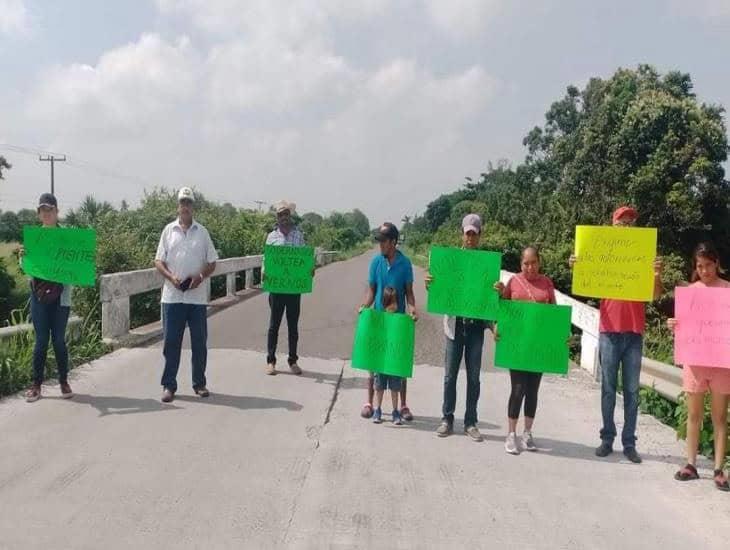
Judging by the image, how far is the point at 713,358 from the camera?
5.03 m

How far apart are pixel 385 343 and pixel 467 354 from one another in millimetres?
744


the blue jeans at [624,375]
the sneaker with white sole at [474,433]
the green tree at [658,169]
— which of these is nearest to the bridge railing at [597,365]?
the blue jeans at [624,375]

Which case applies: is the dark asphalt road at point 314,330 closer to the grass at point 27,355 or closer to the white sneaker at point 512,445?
the grass at point 27,355

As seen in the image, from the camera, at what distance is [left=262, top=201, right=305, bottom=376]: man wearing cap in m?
8.14

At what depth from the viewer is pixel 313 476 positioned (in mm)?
4852

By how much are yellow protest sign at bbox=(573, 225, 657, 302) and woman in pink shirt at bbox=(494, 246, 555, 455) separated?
0.30 meters

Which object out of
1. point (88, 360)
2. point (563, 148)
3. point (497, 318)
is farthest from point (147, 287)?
point (563, 148)

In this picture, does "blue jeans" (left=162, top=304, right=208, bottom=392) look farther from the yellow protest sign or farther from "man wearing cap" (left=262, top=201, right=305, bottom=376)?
the yellow protest sign

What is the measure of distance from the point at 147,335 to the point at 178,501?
251 inches

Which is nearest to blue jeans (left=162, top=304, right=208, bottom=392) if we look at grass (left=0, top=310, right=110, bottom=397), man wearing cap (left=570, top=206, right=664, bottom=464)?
grass (left=0, top=310, right=110, bottom=397)

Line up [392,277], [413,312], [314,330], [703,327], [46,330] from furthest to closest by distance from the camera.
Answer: [314,330] → [46,330] → [392,277] → [413,312] → [703,327]

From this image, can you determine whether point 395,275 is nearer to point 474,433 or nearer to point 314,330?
point 474,433

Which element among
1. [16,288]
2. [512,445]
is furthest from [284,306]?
[16,288]

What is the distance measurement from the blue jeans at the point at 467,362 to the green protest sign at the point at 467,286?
0.18m
